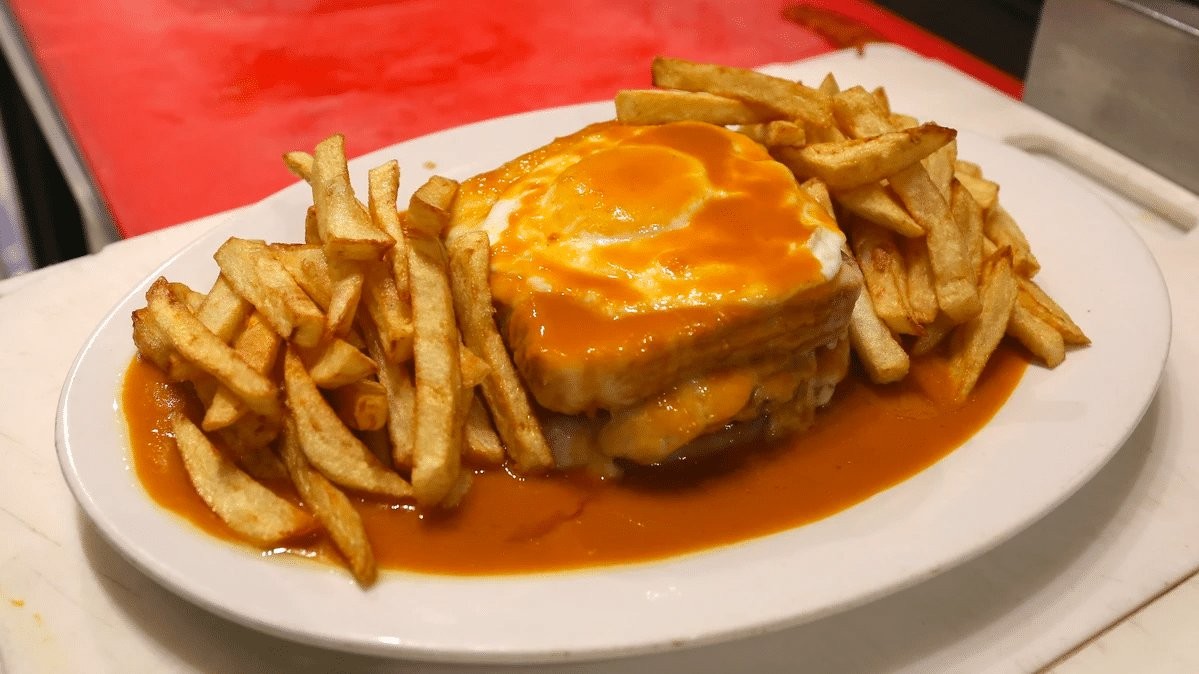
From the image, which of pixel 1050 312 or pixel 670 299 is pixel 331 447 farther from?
pixel 1050 312

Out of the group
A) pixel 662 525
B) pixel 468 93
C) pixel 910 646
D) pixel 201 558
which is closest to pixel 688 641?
pixel 662 525

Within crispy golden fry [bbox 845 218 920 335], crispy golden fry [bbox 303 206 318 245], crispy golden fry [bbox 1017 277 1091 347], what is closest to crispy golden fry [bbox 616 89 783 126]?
crispy golden fry [bbox 845 218 920 335]

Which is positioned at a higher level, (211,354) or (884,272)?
(211,354)

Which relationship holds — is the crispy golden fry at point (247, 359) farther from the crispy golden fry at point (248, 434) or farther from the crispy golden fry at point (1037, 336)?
the crispy golden fry at point (1037, 336)

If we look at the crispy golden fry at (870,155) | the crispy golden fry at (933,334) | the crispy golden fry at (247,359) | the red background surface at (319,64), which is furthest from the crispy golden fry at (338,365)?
the red background surface at (319,64)

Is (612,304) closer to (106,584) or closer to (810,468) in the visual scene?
(810,468)

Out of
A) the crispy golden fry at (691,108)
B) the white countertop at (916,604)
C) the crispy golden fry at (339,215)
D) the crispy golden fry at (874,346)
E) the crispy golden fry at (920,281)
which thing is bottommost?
the white countertop at (916,604)

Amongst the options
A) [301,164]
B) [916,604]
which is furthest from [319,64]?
[916,604]
